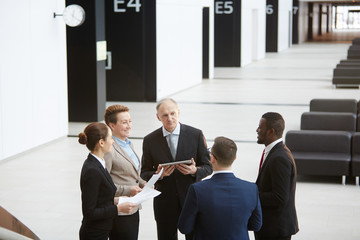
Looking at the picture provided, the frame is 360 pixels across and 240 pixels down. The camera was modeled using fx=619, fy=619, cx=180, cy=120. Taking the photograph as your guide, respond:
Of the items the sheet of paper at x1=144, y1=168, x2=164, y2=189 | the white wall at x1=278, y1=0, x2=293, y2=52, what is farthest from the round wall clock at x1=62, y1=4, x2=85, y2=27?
the white wall at x1=278, y1=0, x2=293, y2=52

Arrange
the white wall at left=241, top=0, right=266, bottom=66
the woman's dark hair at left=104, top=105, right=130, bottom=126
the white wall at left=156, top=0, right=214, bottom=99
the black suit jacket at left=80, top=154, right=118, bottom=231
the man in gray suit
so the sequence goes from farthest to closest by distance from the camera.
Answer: the white wall at left=241, top=0, right=266, bottom=66
the white wall at left=156, top=0, right=214, bottom=99
the man in gray suit
the woman's dark hair at left=104, top=105, right=130, bottom=126
the black suit jacket at left=80, top=154, right=118, bottom=231

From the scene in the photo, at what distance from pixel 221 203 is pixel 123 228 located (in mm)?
1194

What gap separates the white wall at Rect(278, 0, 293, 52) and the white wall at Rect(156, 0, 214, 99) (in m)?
20.5

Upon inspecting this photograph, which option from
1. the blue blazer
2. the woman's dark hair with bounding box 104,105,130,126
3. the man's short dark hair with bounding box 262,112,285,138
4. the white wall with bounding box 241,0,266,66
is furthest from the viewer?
the white wall with bounding box 241,0,266,66

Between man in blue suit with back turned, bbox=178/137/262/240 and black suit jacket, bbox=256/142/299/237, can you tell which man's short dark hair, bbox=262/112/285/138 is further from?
man in blue suit with back turned, bbox=178/137/262/240

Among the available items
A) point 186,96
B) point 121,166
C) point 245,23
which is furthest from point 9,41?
point 245,23

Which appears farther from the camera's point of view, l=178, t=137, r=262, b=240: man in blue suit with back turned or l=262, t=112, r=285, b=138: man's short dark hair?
l=262, t=112, r=285, b=138: man's short dark hair

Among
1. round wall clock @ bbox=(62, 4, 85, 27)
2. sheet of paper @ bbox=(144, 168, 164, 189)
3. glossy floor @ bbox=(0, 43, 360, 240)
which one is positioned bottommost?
glossy floor @ bbox=(0, 43, 360, 240)

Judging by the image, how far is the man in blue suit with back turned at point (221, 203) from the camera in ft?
12.6

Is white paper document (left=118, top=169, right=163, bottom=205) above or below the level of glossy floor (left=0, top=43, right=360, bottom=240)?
above

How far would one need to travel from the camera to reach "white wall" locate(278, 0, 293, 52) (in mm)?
A: 44188

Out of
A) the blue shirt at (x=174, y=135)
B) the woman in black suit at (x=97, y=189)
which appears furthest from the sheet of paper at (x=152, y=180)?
the blue shirt at (x=174, y=135)

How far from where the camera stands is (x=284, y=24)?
46.6 m

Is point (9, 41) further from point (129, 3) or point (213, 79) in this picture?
point (213, 79)
